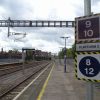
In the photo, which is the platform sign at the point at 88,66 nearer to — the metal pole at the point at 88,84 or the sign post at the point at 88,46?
the sign post at the point at 88,46

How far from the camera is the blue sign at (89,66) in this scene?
7191 millimetres

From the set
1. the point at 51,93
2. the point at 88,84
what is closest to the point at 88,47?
the point at 88,84

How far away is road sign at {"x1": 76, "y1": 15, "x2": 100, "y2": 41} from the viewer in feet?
23.0

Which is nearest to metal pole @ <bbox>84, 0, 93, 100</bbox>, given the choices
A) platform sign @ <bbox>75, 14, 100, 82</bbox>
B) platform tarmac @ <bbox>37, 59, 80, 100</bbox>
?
platform sign @ <bbox>75, 14, 100, 82</bbox>

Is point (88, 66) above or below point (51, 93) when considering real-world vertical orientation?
above

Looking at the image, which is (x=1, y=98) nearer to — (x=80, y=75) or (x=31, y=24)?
(x=80, y=75)

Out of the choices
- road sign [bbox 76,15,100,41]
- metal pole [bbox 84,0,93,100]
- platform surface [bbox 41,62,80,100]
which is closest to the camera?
road sign [bbox 76,15,100,41]

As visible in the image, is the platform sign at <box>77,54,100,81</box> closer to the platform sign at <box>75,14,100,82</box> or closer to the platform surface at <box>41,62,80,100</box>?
the platform sign at <box>75,14,100,82</box>

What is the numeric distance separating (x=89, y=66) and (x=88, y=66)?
3 centimetres

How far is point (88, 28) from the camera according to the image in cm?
712

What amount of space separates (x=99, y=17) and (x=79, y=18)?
0.53 meters

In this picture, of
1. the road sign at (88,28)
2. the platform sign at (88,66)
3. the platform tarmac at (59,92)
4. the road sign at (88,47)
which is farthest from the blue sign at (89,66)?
the platform tarmac at (59,92)

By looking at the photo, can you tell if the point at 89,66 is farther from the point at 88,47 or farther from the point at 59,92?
the point at 59,92

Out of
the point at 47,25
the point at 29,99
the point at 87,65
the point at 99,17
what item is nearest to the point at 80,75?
the point at 87,65
